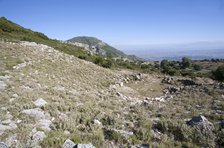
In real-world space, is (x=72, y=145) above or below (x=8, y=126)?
below

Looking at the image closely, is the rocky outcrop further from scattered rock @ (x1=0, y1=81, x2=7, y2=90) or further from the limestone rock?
scattered rock @ (x1=0, y1=81, x2=7, y2=90)

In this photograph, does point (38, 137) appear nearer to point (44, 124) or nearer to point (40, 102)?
point (44, 124)

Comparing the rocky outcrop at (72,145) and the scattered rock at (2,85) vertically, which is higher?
the scattered rock at (2,85)

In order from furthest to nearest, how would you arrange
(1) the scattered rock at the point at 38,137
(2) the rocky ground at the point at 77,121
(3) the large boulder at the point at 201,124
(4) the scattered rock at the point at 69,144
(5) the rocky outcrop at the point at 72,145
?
(3) the large boulder at the point at 201,124, (2) the rocky ground at the point at 77,121, (1) the scattered rock at the point at 38,137, (4) the scattered rock at the point at 69,144, (5) the rocky outcrop at the point at 72,145

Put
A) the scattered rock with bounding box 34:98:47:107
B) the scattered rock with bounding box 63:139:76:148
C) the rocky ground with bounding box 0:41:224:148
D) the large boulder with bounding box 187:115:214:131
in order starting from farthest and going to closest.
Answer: the scattered rock with bounding box 34:98:47:107 → the large boulder with bounding box 187:115:214:131 → the rocky ground with bounding box 0:41:224:148 → the scattered rock with bounding box 63:139:76:148

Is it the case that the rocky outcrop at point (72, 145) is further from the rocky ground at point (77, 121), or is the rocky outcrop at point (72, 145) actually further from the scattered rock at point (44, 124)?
the scattered rock at point (44, 124)

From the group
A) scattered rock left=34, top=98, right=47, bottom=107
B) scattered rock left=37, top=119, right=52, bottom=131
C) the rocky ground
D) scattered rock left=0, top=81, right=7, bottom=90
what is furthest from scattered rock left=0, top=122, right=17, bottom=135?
scattered rock left=0, top=81, right=7, bottom=90


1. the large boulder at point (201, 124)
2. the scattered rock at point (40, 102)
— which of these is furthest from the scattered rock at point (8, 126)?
the large boulder at point (201, 124)

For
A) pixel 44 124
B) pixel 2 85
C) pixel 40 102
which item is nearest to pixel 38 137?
pixel 44 124

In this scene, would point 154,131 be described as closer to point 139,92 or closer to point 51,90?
point 51,90

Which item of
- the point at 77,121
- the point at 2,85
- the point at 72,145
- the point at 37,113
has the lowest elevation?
the point at 77,121

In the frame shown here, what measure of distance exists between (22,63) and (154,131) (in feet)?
45.5

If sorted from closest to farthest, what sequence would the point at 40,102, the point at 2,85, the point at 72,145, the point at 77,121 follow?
the point at 72,145 < the point at 77,121 < the point at 40,102 < the point at 2,85

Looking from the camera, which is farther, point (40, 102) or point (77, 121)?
point (40, 102)
